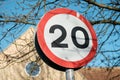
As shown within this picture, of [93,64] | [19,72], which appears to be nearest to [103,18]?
[93,64]

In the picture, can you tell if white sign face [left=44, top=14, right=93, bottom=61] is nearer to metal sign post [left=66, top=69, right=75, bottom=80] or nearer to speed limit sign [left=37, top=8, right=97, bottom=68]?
speed limit sign [left=37, top=8, right=97, bottom=68]

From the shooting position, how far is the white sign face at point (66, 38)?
10.9 feet

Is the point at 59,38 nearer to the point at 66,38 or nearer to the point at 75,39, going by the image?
the point at 66,38

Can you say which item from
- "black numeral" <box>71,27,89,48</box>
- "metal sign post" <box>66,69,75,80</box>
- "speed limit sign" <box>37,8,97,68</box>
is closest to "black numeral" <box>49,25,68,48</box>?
"speed limit sign" <box>37,8,97,68</box>

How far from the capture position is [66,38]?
3.41 metres

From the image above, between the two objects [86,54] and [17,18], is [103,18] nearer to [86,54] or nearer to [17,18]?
[17,18]

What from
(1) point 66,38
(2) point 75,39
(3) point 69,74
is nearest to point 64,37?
(1) point 66,38

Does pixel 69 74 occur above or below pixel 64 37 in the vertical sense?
below

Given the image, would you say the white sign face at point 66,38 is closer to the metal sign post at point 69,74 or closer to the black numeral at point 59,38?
the black numeral at point 59,38

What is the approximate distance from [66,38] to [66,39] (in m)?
0.01

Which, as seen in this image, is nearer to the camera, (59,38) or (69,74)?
(69,74)

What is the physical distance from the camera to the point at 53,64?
3244 mm

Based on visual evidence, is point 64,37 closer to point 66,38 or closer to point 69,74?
point 66,38

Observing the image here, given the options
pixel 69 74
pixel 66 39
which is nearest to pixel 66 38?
pixel 66 39
